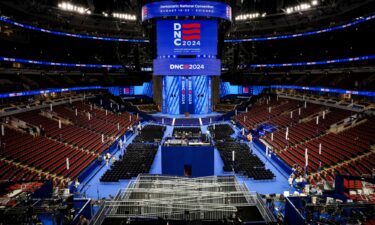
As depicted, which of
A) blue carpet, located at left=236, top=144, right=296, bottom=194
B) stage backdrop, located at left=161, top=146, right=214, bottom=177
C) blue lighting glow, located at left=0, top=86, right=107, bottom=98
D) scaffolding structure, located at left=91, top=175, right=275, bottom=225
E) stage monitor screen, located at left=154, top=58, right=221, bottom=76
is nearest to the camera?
scaffolding structure, located at left=91, top=175, right=275, bottom=225

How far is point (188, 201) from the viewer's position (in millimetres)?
9602

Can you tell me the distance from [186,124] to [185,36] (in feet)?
40.3

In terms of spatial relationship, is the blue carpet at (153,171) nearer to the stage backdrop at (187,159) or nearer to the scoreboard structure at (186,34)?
the stage backdrop at (187,159)

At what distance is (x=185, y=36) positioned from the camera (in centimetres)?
3747

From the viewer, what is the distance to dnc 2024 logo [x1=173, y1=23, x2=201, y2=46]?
37.2 metres

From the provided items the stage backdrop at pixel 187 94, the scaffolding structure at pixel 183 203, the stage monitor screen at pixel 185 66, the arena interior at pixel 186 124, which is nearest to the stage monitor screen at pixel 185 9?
the arena interior at pixel 186 124

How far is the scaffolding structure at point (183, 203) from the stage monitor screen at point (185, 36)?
28500mm

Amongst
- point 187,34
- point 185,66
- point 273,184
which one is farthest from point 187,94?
point 273,184

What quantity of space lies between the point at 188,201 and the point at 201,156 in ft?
30.6

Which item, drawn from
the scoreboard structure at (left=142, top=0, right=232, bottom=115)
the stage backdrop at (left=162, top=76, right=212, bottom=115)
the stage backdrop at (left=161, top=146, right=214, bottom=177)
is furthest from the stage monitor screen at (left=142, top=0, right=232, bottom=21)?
the stage backdrop at (left=161, top=146, right=214, bottom=177)

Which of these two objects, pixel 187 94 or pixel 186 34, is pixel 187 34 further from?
pixel 187 94

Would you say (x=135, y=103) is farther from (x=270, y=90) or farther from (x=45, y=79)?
(x=270, y=90)

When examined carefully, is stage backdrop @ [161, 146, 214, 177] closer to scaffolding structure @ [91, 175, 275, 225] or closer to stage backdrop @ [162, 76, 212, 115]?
scaffolding structure @ [91, 175, 275, 225]

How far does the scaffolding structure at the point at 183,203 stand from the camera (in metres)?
8.92
